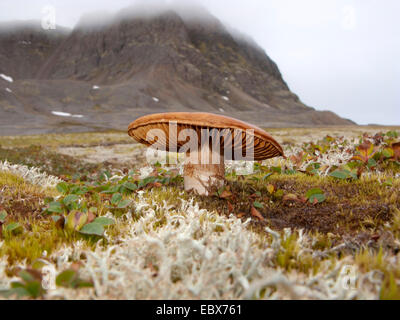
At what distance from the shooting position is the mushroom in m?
2.78

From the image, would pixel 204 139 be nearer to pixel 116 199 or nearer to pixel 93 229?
pixel 116 199

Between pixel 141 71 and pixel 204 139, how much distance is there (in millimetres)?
138533

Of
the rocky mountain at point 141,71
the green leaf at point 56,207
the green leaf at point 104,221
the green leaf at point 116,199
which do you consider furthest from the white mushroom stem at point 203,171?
the rocky mountain at point 141,71

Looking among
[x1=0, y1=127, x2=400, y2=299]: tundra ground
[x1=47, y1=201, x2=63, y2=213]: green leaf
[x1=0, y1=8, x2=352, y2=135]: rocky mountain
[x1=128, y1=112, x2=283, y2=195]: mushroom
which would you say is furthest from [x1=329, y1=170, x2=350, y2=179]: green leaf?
[x1=0, y1=8, x2=352, y2=135]: rocky mountain

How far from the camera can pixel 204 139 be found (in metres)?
3.35

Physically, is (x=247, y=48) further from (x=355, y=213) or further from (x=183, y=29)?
(x=355, y=213)

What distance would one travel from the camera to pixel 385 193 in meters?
3.01

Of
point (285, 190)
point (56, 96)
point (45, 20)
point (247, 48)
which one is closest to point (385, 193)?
point (285, 190)

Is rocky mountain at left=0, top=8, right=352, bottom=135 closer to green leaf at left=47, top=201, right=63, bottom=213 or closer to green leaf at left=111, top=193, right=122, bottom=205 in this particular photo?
green leaf at left=111, top=193, right=122, bottom=205

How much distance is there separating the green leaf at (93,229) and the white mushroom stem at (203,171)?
1.60m

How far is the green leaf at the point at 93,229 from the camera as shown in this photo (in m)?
2.09

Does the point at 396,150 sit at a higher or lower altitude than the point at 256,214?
higher

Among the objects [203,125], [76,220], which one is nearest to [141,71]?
[203,125]
